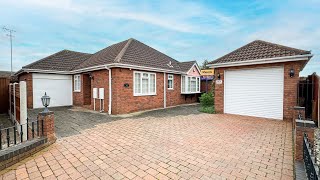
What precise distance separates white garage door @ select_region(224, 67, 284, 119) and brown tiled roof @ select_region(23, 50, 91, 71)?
44.8 ft

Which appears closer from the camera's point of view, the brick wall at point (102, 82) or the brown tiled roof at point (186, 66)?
the brick wall at point (102, 82)

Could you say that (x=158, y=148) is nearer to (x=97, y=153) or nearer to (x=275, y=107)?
(x=97, y=153)

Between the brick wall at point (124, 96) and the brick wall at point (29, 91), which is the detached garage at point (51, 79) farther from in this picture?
the brick wall at point (124, 96)

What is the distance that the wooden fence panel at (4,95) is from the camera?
40.9 ft

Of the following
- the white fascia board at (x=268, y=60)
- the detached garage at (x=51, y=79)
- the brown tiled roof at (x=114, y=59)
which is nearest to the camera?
the white fascia board at (x=268, y=60)

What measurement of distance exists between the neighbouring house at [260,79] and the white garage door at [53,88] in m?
12.7

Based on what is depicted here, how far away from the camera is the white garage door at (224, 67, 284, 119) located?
8.41 metres

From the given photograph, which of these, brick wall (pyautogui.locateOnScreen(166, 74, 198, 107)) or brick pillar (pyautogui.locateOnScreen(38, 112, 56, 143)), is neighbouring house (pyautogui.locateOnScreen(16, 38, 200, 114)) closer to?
brick wall (pyautogui.locateOnScreen(166, 74, 198, 107))

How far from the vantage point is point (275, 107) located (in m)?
8.45

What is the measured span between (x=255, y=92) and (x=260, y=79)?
77cm

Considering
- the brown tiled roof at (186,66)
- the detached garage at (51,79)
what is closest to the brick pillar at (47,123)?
the detached garage at (51,79)

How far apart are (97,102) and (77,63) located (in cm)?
647

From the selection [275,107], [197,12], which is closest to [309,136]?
[275,107]

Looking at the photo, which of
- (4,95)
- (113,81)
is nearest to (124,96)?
(113,81)
